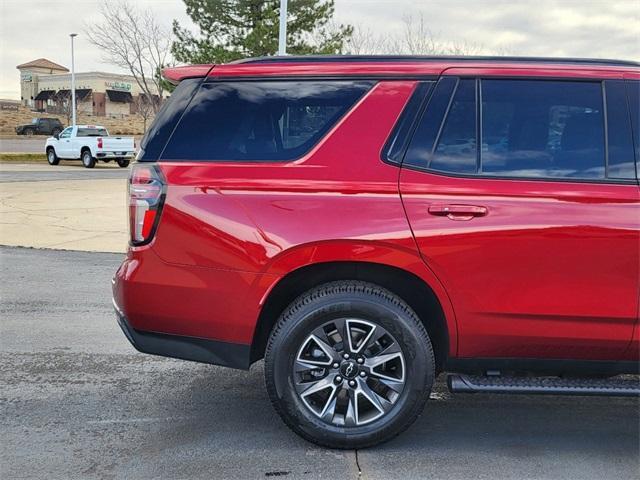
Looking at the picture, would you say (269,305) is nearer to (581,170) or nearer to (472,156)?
(472,156)

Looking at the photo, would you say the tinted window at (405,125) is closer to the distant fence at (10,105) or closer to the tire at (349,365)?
the tire at (349,365)

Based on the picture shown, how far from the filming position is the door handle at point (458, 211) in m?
3.15

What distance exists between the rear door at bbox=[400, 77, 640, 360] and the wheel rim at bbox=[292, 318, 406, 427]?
40cm

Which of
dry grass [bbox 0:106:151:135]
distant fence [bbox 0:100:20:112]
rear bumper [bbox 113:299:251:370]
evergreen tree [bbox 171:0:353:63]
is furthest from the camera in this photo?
distant fence [bbox 0:100:20:112]

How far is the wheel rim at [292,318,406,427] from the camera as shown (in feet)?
10.7

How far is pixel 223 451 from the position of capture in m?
3.37

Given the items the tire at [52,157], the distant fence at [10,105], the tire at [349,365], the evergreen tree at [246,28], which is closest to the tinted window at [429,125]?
the tire at [349,365]

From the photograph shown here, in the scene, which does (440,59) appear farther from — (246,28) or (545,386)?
(246,28)

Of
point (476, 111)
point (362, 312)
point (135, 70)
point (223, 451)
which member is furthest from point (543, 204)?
point (135, 70)

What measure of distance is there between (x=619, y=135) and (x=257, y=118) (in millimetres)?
1884

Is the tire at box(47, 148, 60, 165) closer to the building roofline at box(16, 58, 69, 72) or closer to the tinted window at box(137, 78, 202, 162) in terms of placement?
the tinted window at box(137, 78, 202, 162)

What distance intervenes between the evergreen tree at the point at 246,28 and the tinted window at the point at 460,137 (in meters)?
21.4

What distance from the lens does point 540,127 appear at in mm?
3287

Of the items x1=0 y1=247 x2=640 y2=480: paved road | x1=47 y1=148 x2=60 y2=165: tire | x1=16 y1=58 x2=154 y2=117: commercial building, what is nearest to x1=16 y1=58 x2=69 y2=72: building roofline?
x1=16 y1=58 x2=154 y2=117: commercial building
